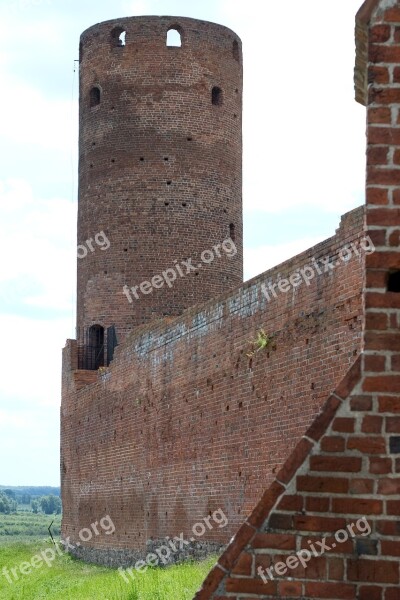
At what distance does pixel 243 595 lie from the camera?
4398 mm

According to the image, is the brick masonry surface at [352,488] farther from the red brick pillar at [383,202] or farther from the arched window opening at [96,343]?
the arched window opening at [96,343]

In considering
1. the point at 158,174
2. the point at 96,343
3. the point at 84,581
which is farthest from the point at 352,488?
the point at 96,343

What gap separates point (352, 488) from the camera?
4.37m

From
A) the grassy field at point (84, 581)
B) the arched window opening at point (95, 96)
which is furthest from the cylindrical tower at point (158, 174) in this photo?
the grassy field at point (84, 581)

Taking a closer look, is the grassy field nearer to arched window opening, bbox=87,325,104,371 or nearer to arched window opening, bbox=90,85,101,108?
arched window opening, bbox=87,325,104,371

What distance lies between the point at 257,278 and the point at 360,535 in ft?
38.5

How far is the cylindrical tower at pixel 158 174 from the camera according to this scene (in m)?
26.1

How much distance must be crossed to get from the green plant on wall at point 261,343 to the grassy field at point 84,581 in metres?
2.72

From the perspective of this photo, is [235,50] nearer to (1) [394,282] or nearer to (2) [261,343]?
(2) [261,343]

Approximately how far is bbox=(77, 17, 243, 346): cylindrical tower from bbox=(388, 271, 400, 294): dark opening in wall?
2144 cm

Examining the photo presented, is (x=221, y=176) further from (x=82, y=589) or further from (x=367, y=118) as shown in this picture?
(x=367, y=118)

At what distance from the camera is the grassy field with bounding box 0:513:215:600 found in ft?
46.4

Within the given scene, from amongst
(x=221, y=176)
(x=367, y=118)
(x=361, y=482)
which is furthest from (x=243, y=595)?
(x=221, y=176)

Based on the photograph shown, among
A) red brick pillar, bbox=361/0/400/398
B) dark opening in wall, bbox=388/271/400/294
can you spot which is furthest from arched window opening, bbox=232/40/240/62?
dark opening in wall, bbox=388/271/400/294
